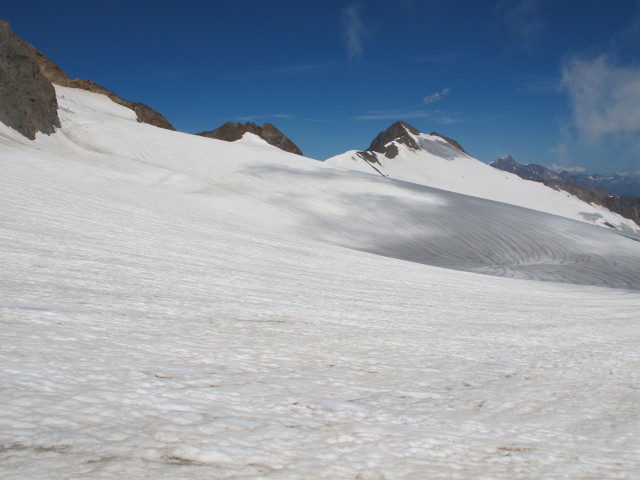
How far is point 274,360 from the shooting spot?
2.30 meters

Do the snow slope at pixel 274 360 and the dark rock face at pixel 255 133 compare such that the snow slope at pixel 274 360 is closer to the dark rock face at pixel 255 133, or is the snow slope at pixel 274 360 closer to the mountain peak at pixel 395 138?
the dark rock face at pixel 255 133

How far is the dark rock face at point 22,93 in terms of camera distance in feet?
48.8

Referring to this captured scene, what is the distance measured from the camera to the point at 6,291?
2.71m

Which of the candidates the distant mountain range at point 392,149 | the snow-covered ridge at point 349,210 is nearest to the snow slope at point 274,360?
the snow-covered ridge at point 349,210

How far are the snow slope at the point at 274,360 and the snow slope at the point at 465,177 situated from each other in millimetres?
58504

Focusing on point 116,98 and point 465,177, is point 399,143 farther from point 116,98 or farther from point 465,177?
point 116,98

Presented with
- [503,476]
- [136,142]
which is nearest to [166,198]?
[503,476]

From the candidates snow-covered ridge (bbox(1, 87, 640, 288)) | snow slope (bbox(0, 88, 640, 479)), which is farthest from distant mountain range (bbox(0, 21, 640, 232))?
snow slope (bbox(0, 88, 640, 479))

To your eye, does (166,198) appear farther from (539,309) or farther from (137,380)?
(137,380)

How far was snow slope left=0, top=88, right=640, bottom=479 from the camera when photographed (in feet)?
4.23

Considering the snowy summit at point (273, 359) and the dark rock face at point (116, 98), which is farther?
the dark rock face at point (116, 98)

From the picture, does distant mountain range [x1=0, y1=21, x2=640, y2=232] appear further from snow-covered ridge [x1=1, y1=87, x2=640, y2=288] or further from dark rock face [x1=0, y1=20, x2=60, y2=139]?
snow-covered ridge [x1=1, y1=87, x2=640, y2=288]

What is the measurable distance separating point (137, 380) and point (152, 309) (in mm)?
1312

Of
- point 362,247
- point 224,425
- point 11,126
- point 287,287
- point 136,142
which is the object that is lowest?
point 224,425
